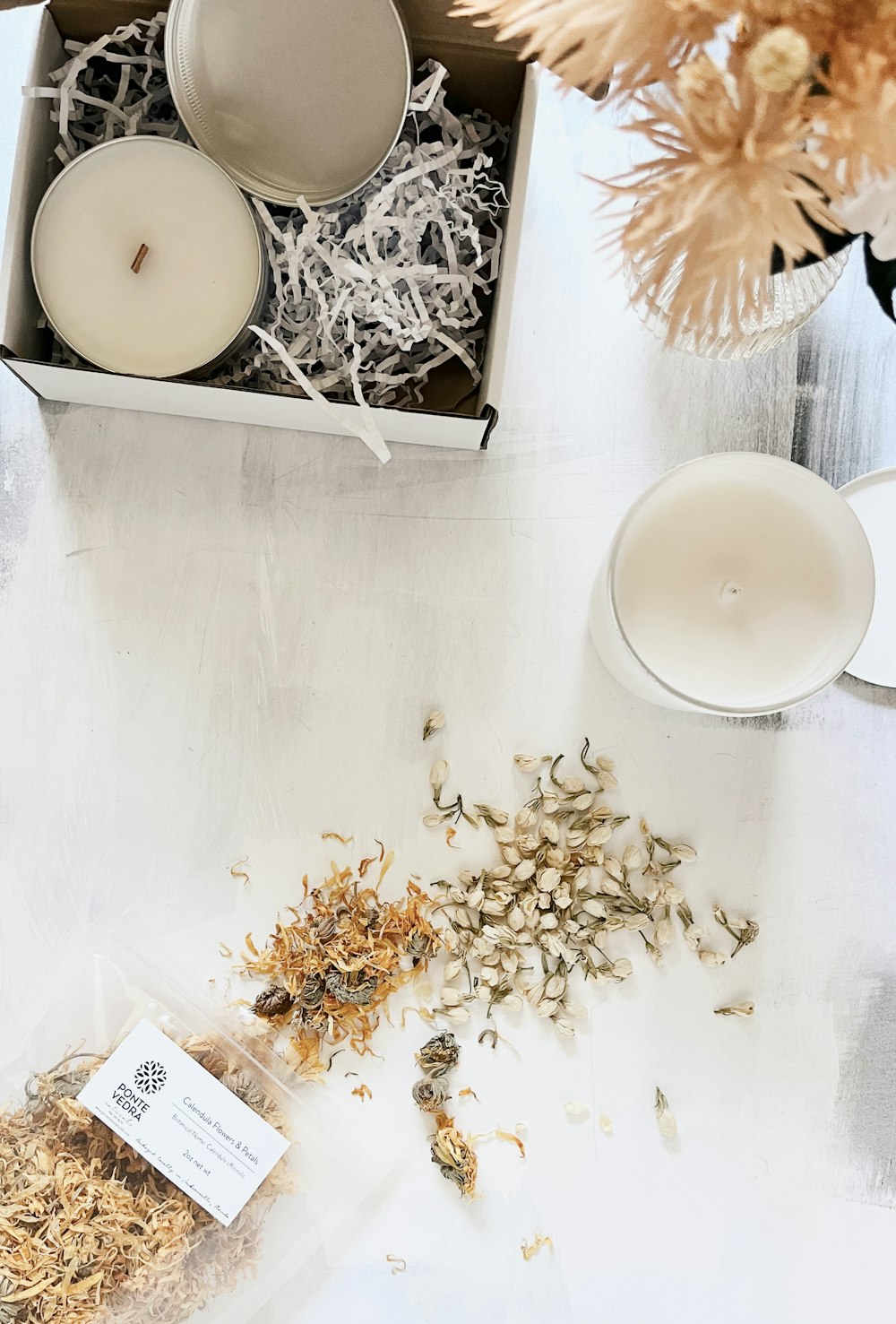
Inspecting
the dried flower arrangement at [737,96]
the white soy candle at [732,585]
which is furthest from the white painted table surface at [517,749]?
the dried flower arrangement at [737,96]

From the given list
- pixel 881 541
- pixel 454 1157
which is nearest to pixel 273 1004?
pixel 454 1157

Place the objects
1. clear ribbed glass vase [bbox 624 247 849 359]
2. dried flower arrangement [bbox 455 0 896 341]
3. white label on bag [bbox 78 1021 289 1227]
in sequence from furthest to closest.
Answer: white label on bag [bbox 78 1021 289 1227], clear ribbed glass vase [bbox 624 247 849 359], dried flower arrangement [bbox 455 0 896 341]

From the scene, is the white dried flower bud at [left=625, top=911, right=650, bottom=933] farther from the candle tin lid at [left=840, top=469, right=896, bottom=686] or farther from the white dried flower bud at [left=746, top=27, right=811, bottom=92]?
the white dried flower bud at [left=746, top=27, right=811, bottom=92]

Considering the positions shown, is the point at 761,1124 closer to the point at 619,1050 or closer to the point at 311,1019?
the point at 619,1050

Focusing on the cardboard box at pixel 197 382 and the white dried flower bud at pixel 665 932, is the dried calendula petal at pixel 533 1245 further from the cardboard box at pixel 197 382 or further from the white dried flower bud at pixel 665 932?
the cardboard box at pixel 197 382

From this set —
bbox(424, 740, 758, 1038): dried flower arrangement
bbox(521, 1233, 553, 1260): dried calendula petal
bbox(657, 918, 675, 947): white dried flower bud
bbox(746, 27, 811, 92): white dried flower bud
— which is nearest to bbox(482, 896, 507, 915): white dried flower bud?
bbox(424, 740, 758, 1038): dried flower arrangement

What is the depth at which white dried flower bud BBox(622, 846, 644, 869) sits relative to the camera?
75cm

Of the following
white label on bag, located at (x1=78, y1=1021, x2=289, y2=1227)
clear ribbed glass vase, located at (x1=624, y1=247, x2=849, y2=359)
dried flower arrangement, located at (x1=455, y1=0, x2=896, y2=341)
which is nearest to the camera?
dried flower arrangement, located at (x1=455, y1=0, x2=896, y2=341)

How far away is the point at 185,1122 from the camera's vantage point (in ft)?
2.21

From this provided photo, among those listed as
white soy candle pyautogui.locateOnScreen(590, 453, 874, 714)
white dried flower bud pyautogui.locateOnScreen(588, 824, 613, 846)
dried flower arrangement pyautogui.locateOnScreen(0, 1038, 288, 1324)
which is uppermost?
white soy candle pyautogui.locateOnScreen(590, 453, 874, 714)

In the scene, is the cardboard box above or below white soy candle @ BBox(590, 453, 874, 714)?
above

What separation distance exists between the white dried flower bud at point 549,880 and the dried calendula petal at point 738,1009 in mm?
149

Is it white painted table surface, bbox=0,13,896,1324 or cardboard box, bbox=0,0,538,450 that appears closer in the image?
cardboard box, bbox=0,0,538,450

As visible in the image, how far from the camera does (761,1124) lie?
0.75m
